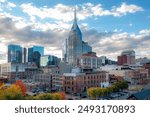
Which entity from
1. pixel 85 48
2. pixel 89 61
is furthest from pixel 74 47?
pixel 89 61

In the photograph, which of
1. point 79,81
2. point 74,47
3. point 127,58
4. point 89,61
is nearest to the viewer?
point 79,81

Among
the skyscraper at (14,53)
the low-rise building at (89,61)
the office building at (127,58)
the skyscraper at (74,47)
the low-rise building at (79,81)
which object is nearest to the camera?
the low-rise building at (79,81)

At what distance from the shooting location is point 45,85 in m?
10.6

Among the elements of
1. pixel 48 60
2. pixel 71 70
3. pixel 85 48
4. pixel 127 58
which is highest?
pixel 85 48

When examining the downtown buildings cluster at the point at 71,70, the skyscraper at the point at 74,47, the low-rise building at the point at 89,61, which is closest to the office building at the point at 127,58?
the downtown buildings cluster at the point at 71,70

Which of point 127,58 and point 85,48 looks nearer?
point 85,48

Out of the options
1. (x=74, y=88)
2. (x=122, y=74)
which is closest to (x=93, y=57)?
(x=122, y=74)

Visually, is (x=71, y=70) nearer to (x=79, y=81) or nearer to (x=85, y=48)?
(x=79, y=81)

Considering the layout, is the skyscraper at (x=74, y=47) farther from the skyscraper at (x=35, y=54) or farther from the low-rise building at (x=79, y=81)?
the low-rise building at (x=79, y=81)

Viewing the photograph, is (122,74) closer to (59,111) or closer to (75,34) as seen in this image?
(75,34)

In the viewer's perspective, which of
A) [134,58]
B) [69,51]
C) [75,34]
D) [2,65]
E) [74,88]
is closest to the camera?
[74,88]

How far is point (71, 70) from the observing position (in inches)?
416

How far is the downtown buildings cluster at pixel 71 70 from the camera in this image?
9359mm

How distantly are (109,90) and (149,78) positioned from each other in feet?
17.7
